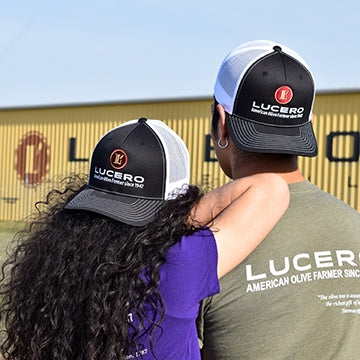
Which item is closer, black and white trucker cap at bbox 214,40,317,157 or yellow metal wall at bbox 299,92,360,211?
black and white trucker cap at bbox 214,40,317,157

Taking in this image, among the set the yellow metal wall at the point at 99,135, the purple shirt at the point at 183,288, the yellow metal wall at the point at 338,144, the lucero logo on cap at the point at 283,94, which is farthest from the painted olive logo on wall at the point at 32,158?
the purple shirt at the point at 183,288

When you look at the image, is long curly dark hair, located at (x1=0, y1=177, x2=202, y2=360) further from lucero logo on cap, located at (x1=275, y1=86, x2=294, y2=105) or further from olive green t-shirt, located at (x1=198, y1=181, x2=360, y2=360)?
lucero logo on cap, located at (x1=275, y1=86, x2=294, y2=105)

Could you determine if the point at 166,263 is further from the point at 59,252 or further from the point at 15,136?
the point at 15,136

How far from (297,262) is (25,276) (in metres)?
0.75

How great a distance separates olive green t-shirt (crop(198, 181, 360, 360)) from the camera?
1917 millimetres

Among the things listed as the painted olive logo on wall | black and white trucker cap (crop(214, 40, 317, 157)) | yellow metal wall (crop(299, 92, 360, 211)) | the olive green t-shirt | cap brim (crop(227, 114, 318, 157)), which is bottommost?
the painted olive logo on wall

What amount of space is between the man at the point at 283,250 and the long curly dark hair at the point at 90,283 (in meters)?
0.22

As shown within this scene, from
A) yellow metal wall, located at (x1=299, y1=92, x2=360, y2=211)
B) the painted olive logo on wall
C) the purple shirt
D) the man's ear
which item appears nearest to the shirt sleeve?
the purple shirt

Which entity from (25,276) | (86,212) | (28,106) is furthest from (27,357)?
(28,106)

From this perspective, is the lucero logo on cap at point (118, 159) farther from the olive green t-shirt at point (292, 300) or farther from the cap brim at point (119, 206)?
the olive green t-shirt at point (292, 300)

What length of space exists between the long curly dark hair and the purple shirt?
25 mm

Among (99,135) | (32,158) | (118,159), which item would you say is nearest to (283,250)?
(118,159)

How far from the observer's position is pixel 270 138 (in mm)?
2037

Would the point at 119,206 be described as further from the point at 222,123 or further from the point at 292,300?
the point at 292,300
